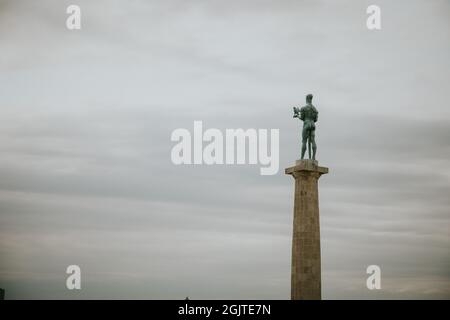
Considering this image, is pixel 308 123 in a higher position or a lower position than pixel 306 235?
higher

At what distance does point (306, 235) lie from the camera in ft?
121

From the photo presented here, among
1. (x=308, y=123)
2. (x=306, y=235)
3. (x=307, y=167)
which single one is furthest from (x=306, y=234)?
(x=308, y=123)

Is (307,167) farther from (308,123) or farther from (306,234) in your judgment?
(306,234)

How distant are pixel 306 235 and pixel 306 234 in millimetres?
54

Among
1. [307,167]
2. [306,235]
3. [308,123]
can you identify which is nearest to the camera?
[306,235]

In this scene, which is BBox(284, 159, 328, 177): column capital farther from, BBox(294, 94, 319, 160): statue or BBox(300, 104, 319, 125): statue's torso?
BBox(300, 104, 319, 125): statue's torso

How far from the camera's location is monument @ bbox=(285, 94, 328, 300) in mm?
36531

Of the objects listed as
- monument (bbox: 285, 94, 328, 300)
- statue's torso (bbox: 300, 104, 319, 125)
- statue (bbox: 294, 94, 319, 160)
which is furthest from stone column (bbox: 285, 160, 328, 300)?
statue's torso (bbox: 300, 104, 319, 125)

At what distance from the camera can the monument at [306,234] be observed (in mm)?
36531

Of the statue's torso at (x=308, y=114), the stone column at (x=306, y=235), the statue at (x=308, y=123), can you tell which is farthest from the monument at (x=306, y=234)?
the statue's torso at (x=308, y=114)
